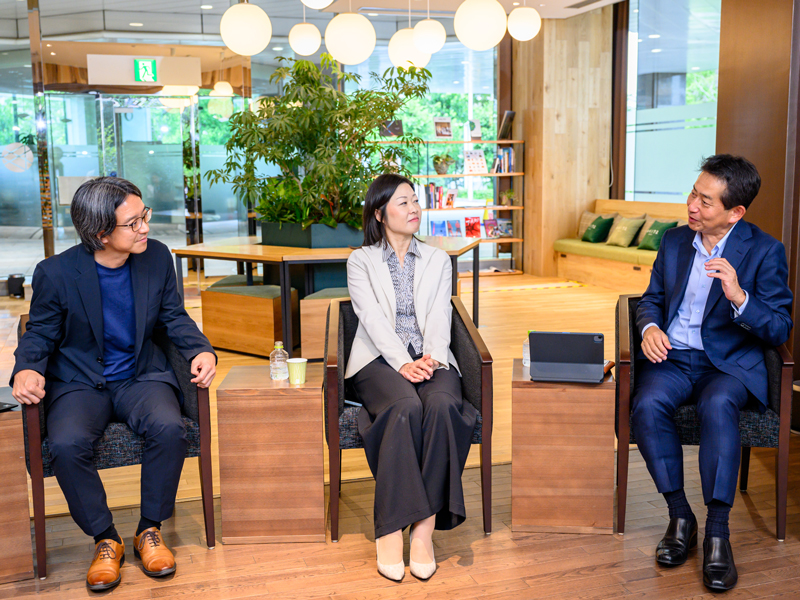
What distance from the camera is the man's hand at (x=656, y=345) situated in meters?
Result: 2.68

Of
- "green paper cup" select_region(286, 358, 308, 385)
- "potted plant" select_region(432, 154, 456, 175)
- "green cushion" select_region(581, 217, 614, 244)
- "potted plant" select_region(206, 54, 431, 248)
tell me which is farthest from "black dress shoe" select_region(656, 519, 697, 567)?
"potted plant" select_region(432, 154, 456, 175)

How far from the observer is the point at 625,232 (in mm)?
8281

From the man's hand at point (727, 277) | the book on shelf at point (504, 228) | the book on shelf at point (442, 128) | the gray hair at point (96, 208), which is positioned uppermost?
the book on shelf at point (442, 128)

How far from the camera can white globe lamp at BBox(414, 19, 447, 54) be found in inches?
229

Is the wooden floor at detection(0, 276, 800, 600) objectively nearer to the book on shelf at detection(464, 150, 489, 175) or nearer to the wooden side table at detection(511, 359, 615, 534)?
the wooden side table at detection(511, 359, 615, 534)

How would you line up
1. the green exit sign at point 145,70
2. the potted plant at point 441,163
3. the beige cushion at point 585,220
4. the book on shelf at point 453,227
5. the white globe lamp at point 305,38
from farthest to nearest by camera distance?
the book on shelf at point 453,227
the potted plant at point 441,163
the beige cushion at point 585,220
the green exit sign at point 145,70
the white globe lamp at point 305,38

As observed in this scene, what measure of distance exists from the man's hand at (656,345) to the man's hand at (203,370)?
1508mm

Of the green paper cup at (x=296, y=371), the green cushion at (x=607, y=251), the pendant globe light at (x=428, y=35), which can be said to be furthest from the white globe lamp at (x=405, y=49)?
the green paper cup at (x=296, y=371)

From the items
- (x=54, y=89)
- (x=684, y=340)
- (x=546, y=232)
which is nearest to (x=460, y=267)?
(x=546, y=232)

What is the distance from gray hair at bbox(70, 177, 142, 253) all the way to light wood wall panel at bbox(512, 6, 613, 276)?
7.02 m

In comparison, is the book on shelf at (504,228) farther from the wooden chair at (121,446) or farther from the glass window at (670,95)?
the wooden chair at (121,446)

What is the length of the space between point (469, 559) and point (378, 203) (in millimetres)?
1355

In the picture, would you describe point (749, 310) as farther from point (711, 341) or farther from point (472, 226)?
point (472, 226)

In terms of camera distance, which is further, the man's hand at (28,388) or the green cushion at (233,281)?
the green cushion at (233,281)
